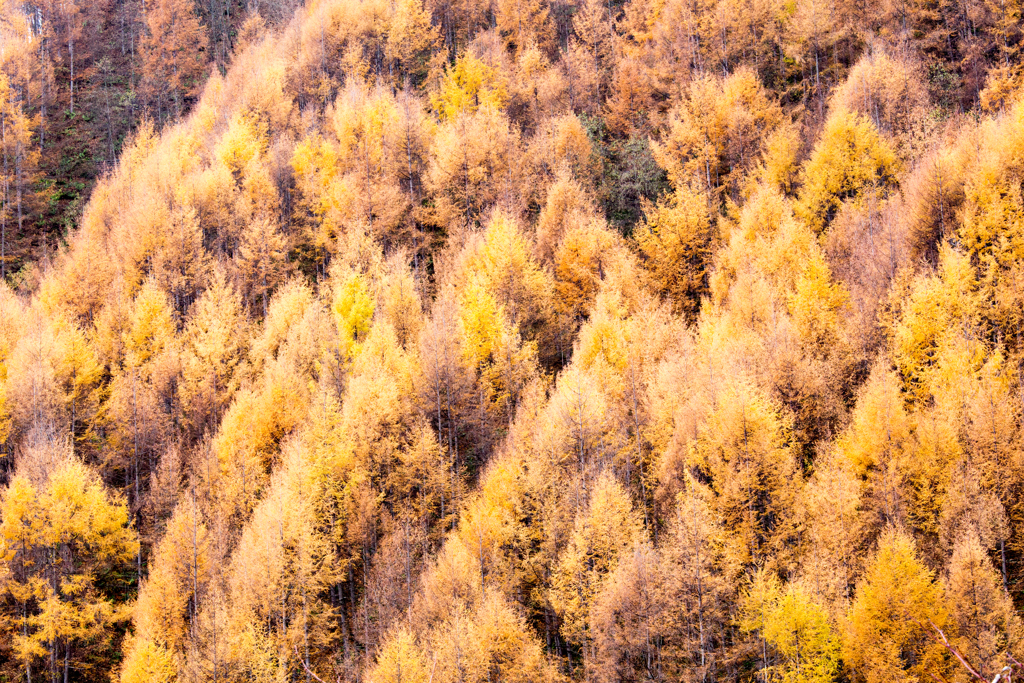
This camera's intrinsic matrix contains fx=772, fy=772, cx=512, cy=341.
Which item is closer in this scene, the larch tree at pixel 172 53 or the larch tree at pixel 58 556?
the larch tree at pixel 58 556

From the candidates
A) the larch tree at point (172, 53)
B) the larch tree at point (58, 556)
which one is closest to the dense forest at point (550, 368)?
the larch tree at point (58, 556)

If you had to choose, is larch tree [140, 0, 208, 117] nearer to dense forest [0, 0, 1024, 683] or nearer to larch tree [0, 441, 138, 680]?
dense forest [0, 0, 1024, 683]

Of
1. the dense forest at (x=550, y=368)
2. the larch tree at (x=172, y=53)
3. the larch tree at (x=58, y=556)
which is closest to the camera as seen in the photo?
the dense forest at (x=550, y=368)

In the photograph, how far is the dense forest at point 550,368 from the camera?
32.2 meters

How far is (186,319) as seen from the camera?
57.1m

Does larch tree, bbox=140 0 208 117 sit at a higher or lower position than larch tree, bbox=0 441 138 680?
higher

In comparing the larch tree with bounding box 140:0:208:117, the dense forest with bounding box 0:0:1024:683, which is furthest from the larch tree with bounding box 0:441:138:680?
the larch tree with bounding box 140:0:208:117

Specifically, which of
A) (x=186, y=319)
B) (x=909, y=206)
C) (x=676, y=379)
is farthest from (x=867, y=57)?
(x=186, y=319)

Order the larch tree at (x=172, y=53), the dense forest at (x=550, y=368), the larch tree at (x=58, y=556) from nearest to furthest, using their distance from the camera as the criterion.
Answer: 1. the dense forest at (x=550, y=368)
2. the larch tree at (x=58, y=556)
3. the larch tree at (x=172, y=53)

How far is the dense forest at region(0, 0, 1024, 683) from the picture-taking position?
3225 centimetres

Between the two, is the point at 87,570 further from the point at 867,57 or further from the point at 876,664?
the point at 867,57

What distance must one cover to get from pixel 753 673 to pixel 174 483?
32.8 m

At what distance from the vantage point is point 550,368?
50469 millimetres

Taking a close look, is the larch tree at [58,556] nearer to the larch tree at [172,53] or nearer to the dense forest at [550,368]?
the dense forest at [550,368]
